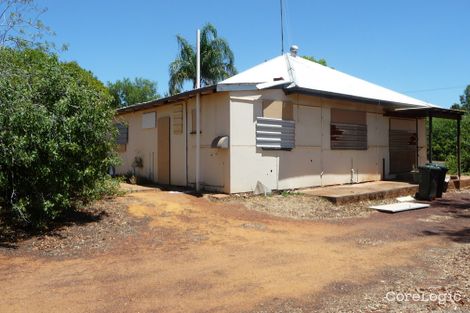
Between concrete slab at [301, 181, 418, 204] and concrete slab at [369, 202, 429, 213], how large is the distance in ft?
2.39

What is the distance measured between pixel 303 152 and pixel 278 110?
162cm

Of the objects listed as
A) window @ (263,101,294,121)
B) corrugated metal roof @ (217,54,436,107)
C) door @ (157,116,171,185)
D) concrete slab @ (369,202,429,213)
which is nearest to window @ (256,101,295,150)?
window @ (263,101,294,121)

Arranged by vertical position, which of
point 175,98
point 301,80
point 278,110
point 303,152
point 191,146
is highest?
point 301,80

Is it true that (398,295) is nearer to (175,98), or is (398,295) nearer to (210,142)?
(210,142)

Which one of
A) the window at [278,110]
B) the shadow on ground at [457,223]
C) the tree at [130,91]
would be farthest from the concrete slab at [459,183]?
the tree at [130,91]

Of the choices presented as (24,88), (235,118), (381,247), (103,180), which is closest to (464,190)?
(235,118)

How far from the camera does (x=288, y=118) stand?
43.0 ft

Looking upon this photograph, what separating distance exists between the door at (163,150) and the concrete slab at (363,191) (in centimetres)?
437

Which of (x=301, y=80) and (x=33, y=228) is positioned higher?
(x=301, y=80)

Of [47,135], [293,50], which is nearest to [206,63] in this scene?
[293,50]

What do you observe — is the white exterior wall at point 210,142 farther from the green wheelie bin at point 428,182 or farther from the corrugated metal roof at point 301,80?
the green wheelie bin at point 428,182

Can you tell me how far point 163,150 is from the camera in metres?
14.4

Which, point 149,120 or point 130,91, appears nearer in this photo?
point 149,120

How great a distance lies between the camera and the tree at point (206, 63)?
28.2 metres
